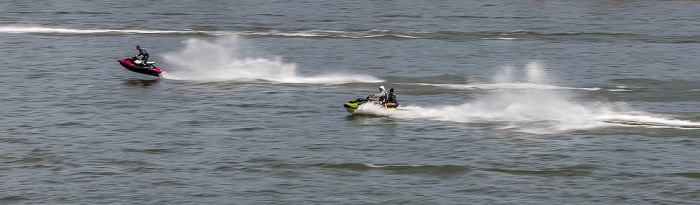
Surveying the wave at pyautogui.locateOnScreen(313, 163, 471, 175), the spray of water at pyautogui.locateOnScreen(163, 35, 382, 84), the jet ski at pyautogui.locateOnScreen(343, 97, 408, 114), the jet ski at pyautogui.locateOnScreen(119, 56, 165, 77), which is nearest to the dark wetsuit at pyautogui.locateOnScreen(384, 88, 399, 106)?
the jet ski at pyautogui.locateOnScreen(343, 97, 408, 114)

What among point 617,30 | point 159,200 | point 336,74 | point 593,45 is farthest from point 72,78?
point 617,30

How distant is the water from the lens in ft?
120

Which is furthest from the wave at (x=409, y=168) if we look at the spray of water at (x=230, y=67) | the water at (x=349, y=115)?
the spray of water at (x=230, y=67)

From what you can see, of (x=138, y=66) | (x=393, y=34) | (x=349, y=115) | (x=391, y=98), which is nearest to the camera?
(x=391, y=98)

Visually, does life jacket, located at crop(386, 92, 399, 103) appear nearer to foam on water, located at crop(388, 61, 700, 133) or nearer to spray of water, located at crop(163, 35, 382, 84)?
foam on water, located at crop(388, 61, 700, 133)

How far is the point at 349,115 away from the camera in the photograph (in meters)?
50.1

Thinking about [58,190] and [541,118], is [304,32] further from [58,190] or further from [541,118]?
[58,190]

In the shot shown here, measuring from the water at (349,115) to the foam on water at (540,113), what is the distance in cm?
18

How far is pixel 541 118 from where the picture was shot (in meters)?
49.3

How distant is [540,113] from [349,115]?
10.5 metres

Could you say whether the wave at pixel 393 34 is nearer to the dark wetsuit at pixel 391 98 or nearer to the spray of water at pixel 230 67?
the spray of water at pixel 230 67

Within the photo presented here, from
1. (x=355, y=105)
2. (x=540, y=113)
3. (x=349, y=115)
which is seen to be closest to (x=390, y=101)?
(x=355, y=105)

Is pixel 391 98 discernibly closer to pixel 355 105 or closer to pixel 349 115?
pixel 355 105

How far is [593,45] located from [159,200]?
53866mm
